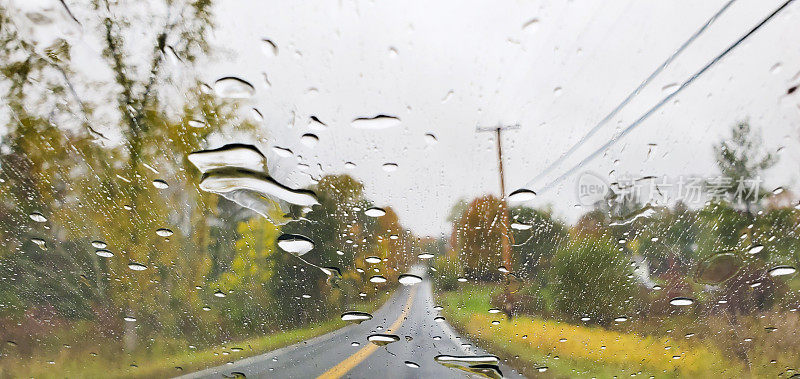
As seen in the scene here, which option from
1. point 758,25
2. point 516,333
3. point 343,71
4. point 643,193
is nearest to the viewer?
point 343,71

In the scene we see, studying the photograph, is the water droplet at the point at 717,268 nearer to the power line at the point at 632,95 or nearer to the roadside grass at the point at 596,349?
the roadside grass at the point at 596,349

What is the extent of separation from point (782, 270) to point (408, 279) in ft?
6.84

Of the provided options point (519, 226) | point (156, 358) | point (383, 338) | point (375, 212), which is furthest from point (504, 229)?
point (156, 358)

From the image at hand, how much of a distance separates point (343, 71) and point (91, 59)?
3.11 ft

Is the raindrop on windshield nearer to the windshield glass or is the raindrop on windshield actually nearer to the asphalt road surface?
the windshield glass

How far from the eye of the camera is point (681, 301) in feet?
9.09

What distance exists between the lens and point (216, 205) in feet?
6.59

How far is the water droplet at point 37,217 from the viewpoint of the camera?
207 centimetres

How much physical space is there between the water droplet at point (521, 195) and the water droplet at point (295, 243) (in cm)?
96

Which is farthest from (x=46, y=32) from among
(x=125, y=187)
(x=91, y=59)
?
(x=125, y=187)

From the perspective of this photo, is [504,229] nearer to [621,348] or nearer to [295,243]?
[295,243]

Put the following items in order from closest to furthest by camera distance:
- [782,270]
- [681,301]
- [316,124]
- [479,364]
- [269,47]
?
[269,47] < [316,124] < [782,270] < [479,364] < [681,301]

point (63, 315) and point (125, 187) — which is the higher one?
point (125, 187)

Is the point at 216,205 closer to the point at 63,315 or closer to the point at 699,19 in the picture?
the point at 63,315
